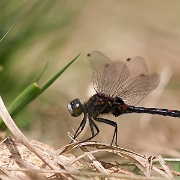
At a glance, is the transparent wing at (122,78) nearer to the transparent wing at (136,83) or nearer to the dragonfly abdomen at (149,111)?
the transparent wing at (136,83)

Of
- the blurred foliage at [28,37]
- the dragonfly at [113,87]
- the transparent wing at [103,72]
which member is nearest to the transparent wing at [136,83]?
the dragonfly at [113,87]

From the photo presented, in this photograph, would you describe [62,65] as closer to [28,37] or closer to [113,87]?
[28,37]

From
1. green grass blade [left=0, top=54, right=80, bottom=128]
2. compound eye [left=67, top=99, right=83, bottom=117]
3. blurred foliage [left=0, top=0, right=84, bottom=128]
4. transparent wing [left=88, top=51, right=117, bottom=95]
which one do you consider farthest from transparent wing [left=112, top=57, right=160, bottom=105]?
green grass blade [left=0, top=54, right=80, bottom=128]

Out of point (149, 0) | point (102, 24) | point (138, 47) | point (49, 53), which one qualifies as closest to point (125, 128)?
point (49, 53)

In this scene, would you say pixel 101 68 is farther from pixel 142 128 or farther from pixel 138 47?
pixel 138 47

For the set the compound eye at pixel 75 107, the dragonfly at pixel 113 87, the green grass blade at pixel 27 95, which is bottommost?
the green grass blade at pixel 27 95

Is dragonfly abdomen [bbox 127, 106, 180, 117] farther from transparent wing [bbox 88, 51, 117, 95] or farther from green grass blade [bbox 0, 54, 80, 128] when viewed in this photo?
green grass blade [bbox 0, 54, 80, 128]
